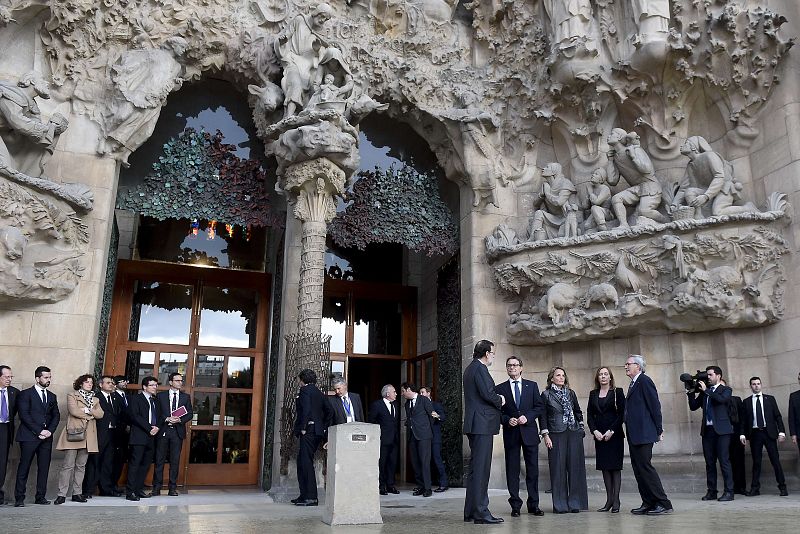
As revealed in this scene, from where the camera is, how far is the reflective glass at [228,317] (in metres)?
11.7

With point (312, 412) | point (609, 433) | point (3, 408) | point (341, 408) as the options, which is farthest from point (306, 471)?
point (3, 408)

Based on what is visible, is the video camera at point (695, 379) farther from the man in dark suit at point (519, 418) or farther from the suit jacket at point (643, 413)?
the man in dark suit at point (519, 418)

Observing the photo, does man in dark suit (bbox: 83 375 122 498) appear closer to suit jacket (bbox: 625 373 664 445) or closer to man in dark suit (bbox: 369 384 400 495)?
man in dark suit (bbox: 369 384 400 495)

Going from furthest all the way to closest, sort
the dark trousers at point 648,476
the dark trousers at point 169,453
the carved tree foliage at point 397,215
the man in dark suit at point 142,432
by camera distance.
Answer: the carved tree foliage at point 397,215
the dark trousers at point 169,453
the man in dark suit at point 142,432
the dark trousers at point 648,476

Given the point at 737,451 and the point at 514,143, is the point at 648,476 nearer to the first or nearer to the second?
the point at 737,451

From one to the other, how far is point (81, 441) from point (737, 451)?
7.20 m

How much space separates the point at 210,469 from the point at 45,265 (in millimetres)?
4417

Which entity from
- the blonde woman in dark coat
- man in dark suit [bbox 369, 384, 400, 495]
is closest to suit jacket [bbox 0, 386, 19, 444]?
the blonde woman in dark coat

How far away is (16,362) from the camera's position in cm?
784

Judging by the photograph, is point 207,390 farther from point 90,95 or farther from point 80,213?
point 90,95

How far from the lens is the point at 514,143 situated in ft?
35.2

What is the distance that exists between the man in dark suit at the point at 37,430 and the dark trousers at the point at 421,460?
418 cm

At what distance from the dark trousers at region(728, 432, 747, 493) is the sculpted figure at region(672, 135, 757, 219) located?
2.88 metres

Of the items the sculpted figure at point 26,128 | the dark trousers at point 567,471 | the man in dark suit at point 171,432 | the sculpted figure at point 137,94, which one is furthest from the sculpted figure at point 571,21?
the man in dark suit at point 171,432
